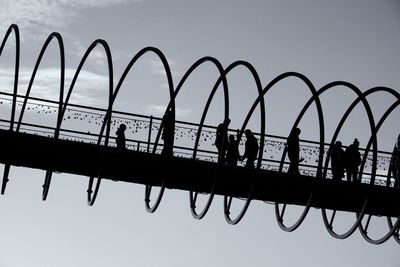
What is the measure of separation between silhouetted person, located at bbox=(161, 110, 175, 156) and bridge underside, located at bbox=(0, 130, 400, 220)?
43 centimetres

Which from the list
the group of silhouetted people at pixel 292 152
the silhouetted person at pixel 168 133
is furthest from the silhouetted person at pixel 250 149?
the silhouetted person at pixel 168 133

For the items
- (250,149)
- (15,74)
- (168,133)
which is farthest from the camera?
(250,149)

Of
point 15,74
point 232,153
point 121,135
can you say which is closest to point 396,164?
point 232,153

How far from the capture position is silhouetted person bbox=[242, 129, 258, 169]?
69.2ft

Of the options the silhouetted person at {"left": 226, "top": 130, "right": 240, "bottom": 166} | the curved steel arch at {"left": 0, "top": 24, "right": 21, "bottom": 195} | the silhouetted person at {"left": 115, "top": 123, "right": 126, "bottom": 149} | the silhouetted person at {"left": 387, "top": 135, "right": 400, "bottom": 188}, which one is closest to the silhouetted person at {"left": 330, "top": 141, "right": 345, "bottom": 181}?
the silhouetted person at {"left": 387, "top": 135, "right": 400, "bottom": 188}

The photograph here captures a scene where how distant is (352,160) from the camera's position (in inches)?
877

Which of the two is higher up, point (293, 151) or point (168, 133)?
point (293, 151)

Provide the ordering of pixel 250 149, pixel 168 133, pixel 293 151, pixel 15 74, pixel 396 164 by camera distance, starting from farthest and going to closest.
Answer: pixel 396 164 → pixel 250 149 → pixel 293 151 → pixel 168 133 → pixel 15 74

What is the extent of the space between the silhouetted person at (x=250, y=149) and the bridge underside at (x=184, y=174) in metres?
1.47

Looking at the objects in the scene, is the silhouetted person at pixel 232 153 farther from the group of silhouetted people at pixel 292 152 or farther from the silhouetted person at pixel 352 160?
the silhouetted person at pixel 352 160

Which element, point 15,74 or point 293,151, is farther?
point 293,151

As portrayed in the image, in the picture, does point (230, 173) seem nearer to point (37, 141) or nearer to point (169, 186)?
point (169, 186)

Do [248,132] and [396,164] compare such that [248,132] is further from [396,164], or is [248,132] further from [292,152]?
[396,164]

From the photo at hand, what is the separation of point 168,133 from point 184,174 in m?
1.09
